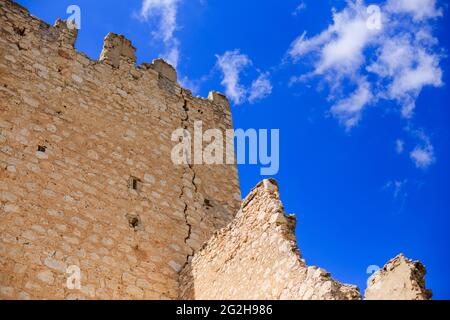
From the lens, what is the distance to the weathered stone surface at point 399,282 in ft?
18.7

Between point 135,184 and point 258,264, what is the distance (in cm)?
270

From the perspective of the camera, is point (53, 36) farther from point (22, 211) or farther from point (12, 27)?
point (22, 211)

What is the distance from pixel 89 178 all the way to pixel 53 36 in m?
2.63

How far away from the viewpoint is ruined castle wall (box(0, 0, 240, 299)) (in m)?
7.49

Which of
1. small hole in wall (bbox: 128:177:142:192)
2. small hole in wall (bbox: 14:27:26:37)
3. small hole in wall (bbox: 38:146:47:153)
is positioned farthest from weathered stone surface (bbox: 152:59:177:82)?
small hole in wall (bbox: 38:146:47:153)

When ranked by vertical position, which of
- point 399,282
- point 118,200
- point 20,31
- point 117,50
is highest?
point 117,50

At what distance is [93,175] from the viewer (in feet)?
28.1

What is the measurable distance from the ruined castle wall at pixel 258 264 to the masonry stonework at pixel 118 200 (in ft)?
0.05

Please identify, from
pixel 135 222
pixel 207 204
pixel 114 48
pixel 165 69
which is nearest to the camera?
pixel 135 222

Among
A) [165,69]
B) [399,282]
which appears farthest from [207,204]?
[399,282]

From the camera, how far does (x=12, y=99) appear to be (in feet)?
28.0

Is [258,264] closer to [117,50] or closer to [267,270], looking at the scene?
[267,270]
